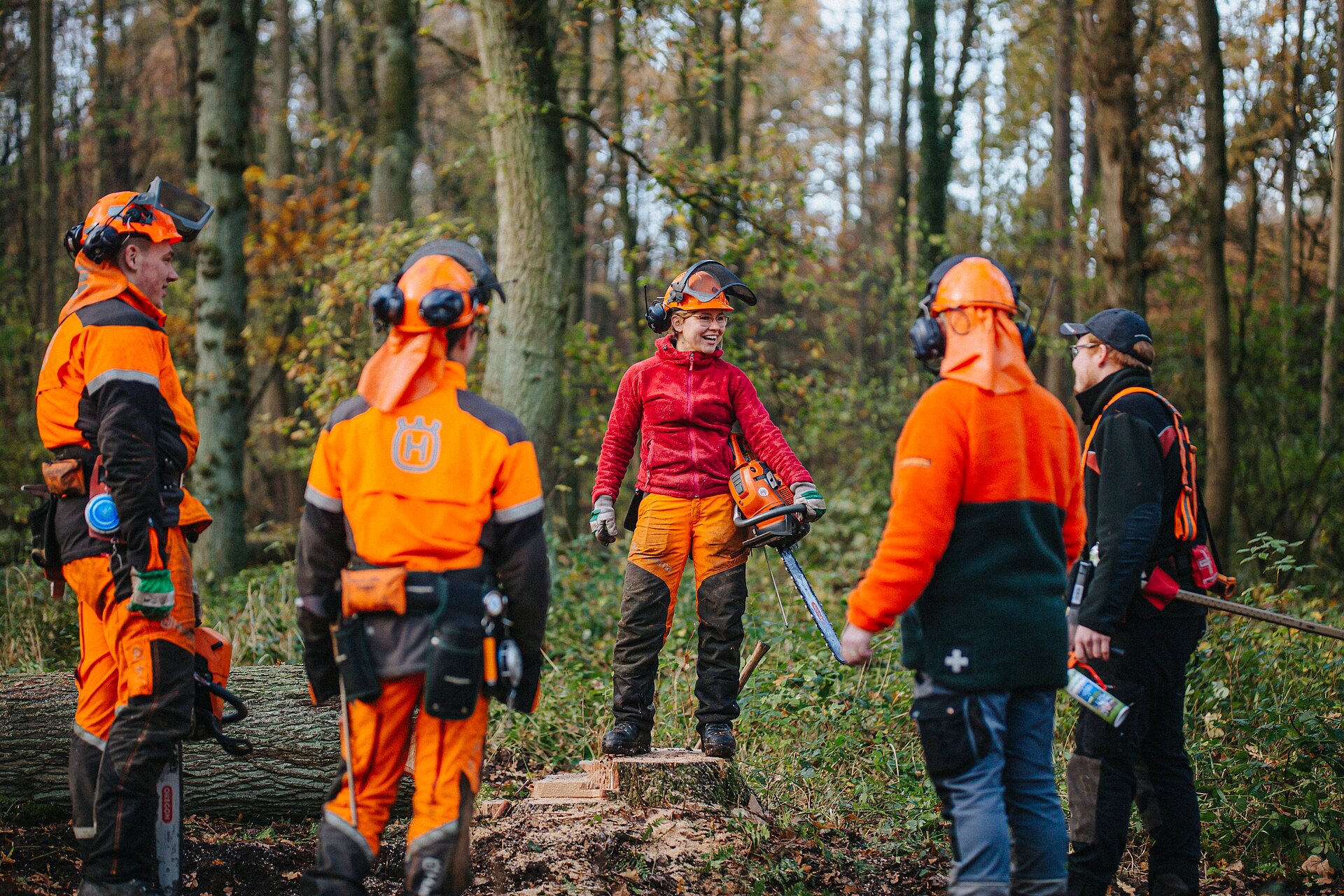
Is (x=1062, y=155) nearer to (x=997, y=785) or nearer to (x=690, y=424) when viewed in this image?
(x=690, y=424)

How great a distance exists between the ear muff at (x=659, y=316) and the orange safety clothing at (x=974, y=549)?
230cm

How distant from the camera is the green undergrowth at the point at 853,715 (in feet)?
17.1

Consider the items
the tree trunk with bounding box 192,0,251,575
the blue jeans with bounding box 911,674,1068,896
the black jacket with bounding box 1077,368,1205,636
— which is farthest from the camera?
the tree trunk with bounding box 192,0,251,575

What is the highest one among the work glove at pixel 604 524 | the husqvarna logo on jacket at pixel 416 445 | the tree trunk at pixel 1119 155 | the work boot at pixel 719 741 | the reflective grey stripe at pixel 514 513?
the tree trunk at pixel 1119 155

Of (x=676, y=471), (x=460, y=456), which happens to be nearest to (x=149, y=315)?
(x=460, y=456)

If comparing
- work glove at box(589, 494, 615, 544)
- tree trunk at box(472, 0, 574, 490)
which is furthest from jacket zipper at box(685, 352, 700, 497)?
tree trunk at box(472, 0, 574, 490)

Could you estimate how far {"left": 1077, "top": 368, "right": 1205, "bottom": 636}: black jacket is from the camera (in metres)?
4.10

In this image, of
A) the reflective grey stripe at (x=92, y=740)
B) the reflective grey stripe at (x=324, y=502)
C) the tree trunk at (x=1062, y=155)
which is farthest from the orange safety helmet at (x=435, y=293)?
the tree trunk at (x=1062, y=155)

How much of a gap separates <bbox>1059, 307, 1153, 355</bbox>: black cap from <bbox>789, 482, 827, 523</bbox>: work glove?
1389 millimetres

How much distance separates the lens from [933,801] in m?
5.46

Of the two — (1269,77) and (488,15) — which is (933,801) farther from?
(1269,77)

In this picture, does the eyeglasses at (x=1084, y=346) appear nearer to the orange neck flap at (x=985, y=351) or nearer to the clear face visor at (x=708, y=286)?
the orange neck flap at (x=985, y=351)

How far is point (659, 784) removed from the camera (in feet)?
16.5

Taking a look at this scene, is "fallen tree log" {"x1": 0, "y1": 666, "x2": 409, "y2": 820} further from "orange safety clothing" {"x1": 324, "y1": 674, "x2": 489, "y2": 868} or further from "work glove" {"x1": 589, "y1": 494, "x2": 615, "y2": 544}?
"orange safety clothing" {"x1": 324, "y1": 674, "x2": 489, "y2": 868}
